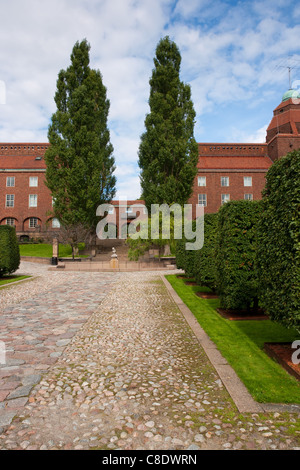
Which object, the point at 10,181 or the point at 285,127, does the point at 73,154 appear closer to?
the point at 10,181

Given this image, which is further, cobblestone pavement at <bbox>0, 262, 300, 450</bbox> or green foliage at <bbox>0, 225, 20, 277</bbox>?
green foliage at <bbox>0, 225, 20, 277</bbox>

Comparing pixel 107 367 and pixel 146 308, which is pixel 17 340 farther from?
pixel 146 308

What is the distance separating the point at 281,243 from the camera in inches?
166

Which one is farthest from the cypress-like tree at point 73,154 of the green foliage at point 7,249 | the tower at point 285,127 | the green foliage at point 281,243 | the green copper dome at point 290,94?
the green copper dome at point 290,94

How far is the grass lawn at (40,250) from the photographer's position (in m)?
32.2

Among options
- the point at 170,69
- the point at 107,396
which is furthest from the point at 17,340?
the point at 170,69

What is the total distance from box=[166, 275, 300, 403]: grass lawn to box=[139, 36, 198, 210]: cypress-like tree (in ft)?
73.0

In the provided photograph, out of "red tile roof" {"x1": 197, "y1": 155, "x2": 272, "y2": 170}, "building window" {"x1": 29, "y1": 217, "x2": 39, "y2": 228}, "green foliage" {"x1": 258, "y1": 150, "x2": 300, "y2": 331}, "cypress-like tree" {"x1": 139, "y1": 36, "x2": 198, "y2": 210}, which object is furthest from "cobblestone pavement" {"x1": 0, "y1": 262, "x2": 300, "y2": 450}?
"red tile roof" {"x1": 197, "y1": 155, "x2": 272, "y2": 170}

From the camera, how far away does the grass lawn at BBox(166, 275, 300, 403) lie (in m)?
3.47

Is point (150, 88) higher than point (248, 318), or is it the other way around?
point (150, 88)

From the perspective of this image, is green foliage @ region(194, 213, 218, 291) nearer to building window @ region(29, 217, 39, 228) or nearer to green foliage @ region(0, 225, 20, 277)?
green foliage @ region(0, 225, 20, 277)

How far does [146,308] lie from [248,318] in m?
2.81

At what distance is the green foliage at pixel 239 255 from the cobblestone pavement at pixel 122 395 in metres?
1.44

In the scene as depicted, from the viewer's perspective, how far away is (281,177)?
4344mm
